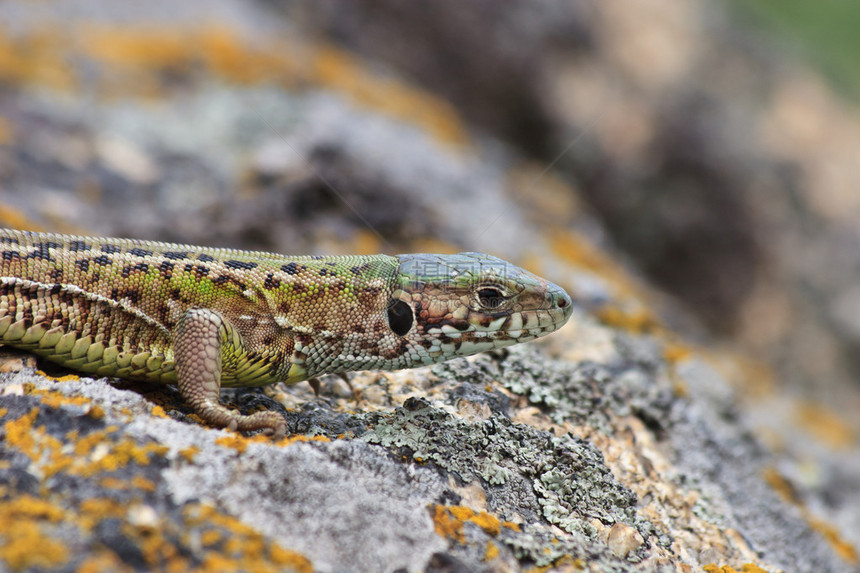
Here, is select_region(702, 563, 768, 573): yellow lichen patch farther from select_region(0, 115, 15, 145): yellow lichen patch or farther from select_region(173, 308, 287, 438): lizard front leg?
select_region(0, 115, 15, 145): yellow lichen patch

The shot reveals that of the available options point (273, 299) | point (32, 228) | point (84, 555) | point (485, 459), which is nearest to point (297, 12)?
point (32, 228)

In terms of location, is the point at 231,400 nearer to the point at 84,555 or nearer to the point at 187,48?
the point at 84,555

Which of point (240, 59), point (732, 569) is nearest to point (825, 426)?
point (732, 569)

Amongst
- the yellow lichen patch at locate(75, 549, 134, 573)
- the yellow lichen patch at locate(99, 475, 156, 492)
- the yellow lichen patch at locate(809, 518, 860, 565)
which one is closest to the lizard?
the yellow lichen patch at locate(99, 475, 156, 492)

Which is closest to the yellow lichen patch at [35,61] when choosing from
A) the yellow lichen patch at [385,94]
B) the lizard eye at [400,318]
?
the yellow lichen patch at [385,94]

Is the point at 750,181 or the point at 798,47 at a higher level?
the point at 798,47

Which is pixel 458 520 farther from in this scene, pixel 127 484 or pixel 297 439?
pixel 127 484

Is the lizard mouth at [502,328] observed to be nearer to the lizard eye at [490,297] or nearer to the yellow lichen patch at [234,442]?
the lizard eye at [490,297]
